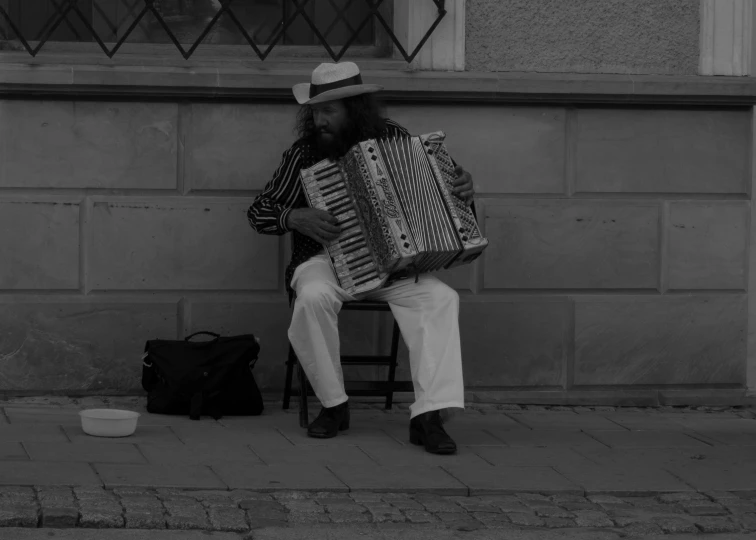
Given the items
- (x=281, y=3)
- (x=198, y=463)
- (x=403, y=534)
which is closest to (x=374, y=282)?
(x=198, y=463)

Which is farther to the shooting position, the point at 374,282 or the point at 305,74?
the point at 305,74

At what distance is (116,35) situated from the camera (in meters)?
6.41

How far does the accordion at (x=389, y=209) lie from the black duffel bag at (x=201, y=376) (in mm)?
678

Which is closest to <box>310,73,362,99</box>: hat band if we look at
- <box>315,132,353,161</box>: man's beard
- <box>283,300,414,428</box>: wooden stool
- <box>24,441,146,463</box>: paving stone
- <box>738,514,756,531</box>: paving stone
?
<box>315,132,353,161</box>: man's beard

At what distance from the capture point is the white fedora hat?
18.4 feet

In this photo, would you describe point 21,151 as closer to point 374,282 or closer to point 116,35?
point 116,35

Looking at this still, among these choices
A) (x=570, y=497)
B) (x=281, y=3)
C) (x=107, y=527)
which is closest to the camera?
(x=107, y=527)

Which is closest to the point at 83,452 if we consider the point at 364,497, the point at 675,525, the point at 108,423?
the point at 108,423

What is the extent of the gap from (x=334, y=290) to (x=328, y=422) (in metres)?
0.55

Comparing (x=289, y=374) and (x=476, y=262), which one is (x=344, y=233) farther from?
(x=476, y=262)

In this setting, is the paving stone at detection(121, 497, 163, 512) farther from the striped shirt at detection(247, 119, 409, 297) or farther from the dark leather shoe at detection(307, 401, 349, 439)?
the striped shirt at detection(247, 119, 409, 297)

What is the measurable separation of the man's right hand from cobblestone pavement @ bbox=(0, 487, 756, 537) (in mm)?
1169

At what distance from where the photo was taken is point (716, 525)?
4430mm

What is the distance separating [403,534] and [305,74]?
270 centimetres
